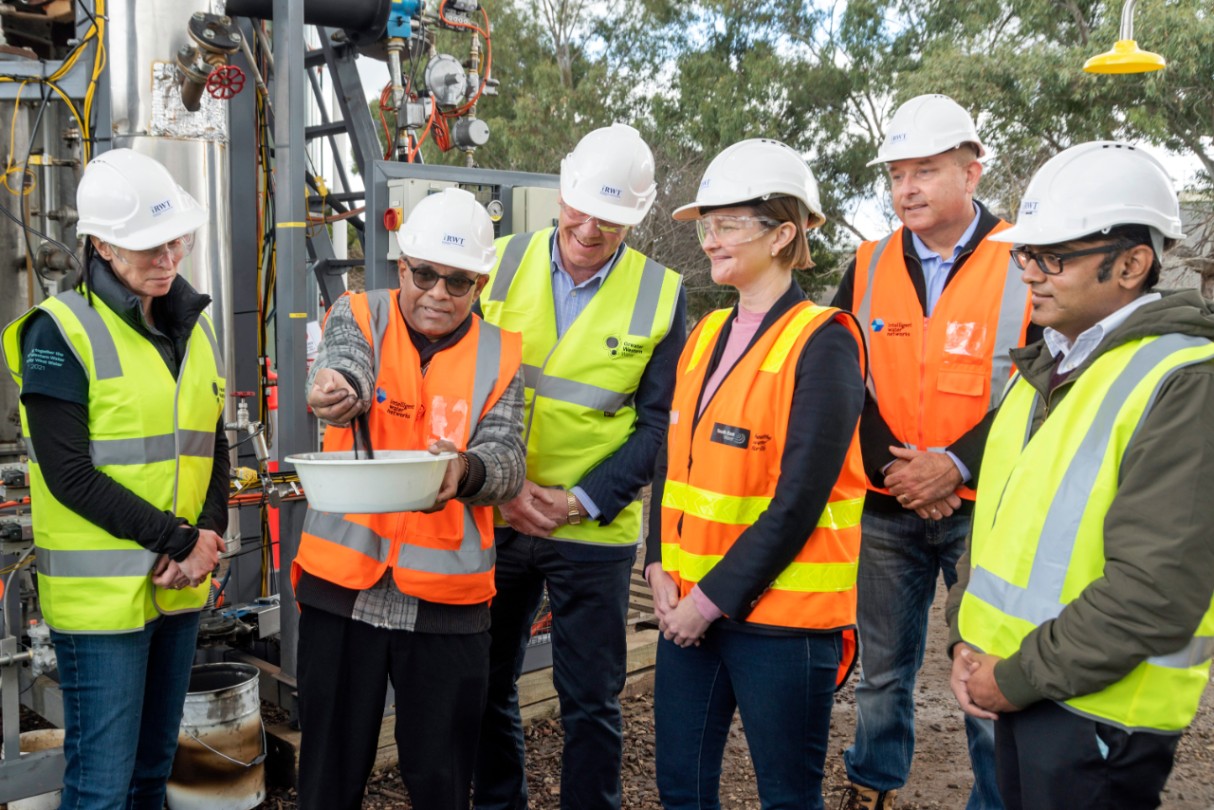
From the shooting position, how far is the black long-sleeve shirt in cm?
231

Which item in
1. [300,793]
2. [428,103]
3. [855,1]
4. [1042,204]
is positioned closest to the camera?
[1042,204]

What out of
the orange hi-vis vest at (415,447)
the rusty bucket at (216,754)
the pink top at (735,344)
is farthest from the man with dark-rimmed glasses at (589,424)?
the rusty bucket at (216,754)

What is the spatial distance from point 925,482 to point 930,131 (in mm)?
1021

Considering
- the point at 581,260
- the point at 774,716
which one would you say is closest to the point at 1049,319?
the point at 774,716

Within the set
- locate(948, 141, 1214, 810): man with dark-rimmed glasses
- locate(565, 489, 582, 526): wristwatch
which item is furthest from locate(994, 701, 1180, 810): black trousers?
locate(565, 489, 582, 526): wristwatch

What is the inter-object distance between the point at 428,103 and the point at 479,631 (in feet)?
11.1

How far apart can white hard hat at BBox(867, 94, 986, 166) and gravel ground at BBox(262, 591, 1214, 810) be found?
7.61 ft

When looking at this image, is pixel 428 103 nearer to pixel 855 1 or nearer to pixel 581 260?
pixel 581 260

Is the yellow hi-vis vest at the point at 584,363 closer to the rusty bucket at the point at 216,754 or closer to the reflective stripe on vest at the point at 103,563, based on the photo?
the reflective stripe on vest at the point at 103,563

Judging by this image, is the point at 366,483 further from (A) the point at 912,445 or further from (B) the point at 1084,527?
(A) the point at 912,445

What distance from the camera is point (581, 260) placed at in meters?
3.02

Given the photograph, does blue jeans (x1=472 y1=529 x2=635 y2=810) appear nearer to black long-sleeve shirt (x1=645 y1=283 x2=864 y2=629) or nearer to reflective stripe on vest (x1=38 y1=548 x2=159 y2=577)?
black long-sleeve shirt (x1=645 y1=283 x2=864 y2=629)

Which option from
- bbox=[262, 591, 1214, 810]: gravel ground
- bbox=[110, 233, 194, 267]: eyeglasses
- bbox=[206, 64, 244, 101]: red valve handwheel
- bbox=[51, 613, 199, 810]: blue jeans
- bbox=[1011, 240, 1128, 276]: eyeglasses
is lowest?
bbox=[262, 591, 1214, 810]: gravel ground

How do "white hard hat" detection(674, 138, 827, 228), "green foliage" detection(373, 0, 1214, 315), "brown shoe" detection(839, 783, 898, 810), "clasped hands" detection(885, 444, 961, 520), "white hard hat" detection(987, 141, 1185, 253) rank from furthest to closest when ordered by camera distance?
1. "green foliage" detection(373, 0, 1214, 315)
2. "brown shoe" detection(839, 783, 898, 810)
3. "clasped hands" detection(885, 444, 961, 520)
4. "white hard hat" detection(674, 138, 827, 228)
5. "white hard hat" detection(987, 141, 1185, 253)
